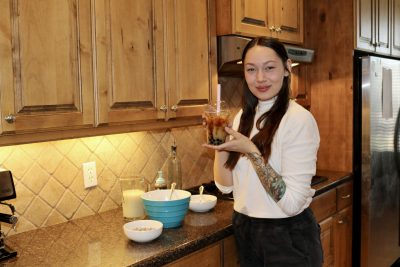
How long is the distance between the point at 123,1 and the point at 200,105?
633 millimetres

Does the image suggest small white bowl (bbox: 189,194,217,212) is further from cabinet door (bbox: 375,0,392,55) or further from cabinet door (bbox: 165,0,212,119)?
cabinet door (bbox: 375,0,392,55)

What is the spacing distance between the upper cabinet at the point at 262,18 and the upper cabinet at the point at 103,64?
3.8 inches

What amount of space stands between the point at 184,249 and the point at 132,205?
1.39 feet

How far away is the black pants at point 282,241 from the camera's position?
5.16ft

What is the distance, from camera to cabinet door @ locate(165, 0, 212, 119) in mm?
1882

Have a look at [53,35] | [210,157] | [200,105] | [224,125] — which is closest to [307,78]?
[210,157]

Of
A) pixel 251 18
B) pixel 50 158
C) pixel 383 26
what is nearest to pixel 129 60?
pixel 50 158

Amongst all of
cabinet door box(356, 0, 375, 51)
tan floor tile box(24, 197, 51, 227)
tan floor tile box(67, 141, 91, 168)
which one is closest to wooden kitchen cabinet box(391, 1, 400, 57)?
cabinet door box(356, 0, 375, 51)

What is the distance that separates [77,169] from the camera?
193 cm

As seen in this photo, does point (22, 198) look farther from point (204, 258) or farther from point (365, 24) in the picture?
point (365, 24)

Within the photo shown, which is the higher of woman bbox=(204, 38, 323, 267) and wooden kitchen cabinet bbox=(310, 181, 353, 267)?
woman bbox=(204, 38, 323, 267)

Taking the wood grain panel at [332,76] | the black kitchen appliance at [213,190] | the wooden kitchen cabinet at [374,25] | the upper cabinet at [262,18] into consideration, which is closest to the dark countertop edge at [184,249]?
the black kitchen appliance at [213,190]

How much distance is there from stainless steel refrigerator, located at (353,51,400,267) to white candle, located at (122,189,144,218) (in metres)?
1.74

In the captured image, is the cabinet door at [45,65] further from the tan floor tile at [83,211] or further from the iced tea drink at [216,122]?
the tan floor tile at [83,211]
